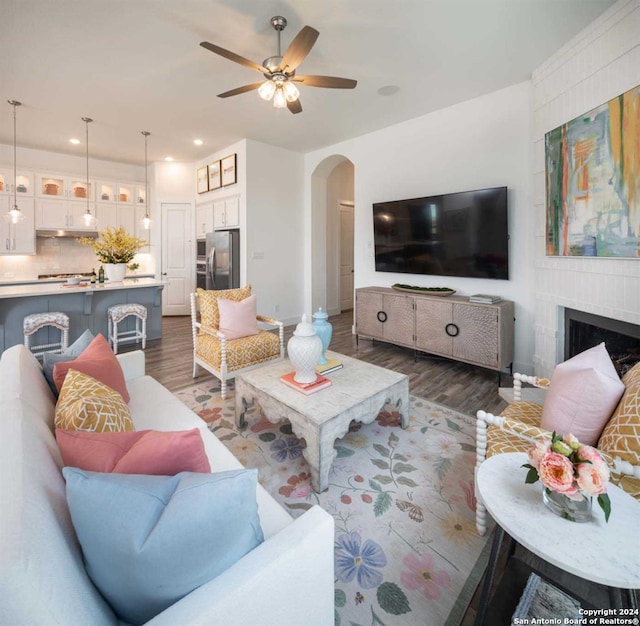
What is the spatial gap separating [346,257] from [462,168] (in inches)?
138

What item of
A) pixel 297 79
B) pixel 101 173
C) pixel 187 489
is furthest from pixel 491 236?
pixel 101 173

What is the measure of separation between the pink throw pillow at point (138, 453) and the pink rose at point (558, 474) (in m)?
0.97

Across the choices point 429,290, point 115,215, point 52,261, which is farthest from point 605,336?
point 52,261

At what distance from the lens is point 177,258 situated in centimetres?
676

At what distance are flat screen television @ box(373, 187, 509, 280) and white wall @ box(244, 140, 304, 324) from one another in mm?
1719

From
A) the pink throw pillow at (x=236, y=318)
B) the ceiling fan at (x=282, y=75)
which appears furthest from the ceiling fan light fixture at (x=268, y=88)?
the pink throw pillow at (x=236, y=318)

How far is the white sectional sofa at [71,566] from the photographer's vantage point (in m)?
0.58

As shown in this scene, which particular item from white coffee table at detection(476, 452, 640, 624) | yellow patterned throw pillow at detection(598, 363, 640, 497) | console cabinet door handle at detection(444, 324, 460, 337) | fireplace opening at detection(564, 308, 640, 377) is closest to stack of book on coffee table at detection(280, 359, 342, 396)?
white coffee table at detection(476, 452, 640, 624)

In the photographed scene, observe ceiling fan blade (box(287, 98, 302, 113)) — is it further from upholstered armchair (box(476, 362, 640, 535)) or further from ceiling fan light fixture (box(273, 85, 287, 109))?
upholstered armchair (box(476, 362, 640, 535))

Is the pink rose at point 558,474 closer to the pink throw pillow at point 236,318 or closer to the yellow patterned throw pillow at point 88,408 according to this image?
the yellow patterned throw pillow at point 88,408

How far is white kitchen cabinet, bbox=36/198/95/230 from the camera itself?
5855mm

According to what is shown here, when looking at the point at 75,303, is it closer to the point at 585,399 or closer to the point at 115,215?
the point at 115,215

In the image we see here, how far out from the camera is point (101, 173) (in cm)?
648

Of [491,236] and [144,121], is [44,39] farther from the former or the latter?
[491,236]
